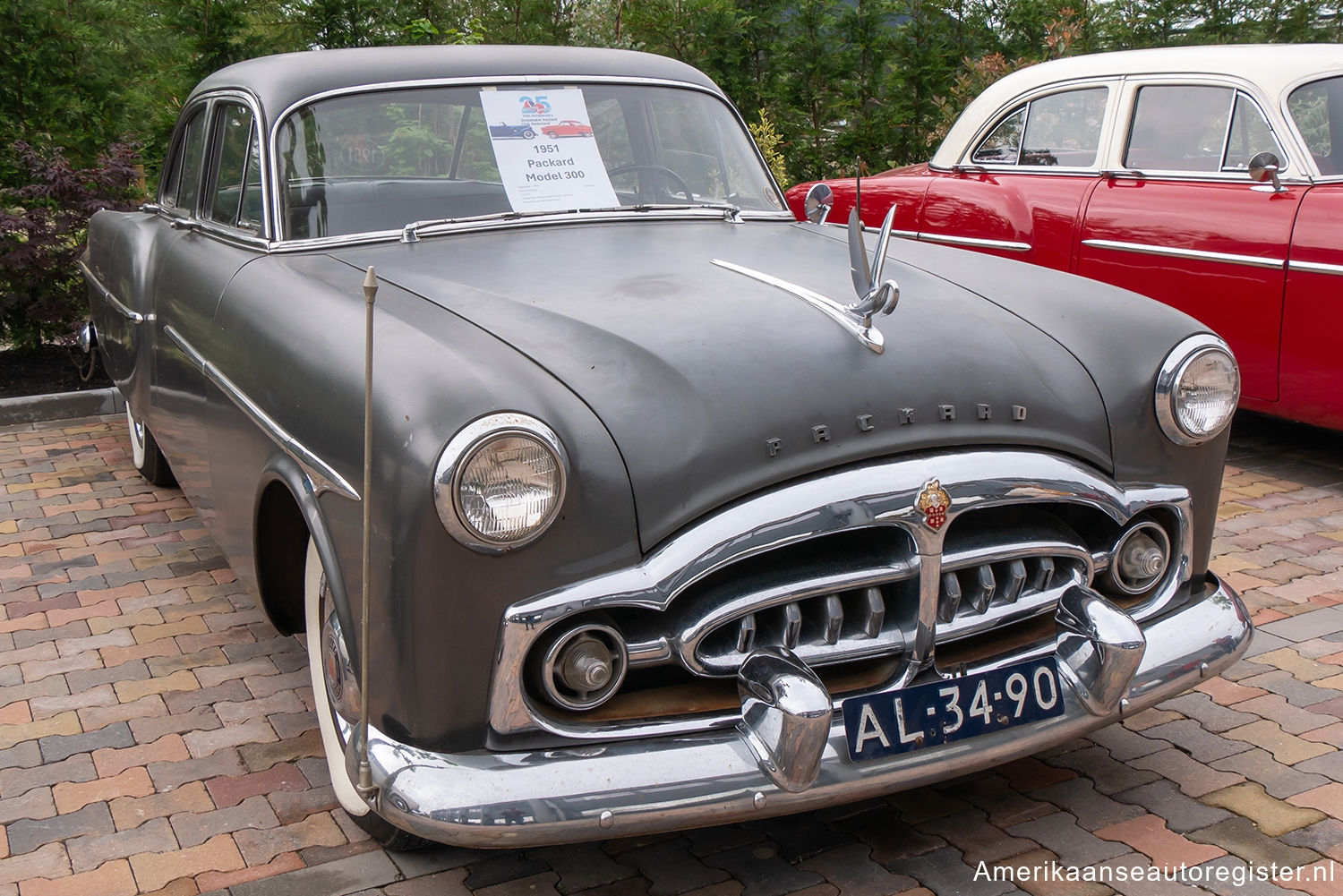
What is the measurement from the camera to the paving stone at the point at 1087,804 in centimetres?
257

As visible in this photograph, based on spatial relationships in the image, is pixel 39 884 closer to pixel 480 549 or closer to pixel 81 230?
pixel 480 549

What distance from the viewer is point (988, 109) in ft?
20.3

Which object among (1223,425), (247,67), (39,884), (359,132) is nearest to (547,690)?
(39,884)

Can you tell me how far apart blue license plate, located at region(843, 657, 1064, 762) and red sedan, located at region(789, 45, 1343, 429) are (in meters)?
2.97

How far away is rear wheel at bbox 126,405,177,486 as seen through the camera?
4812mm

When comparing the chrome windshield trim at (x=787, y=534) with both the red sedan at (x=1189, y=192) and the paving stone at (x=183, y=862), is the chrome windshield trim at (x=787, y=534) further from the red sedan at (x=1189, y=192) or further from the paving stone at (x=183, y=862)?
the red sedan at (x=1189, y=192)

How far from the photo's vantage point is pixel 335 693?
92.2 inches

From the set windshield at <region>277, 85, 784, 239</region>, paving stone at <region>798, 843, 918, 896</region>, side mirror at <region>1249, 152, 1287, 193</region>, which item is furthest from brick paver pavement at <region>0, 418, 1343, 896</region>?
side mirror at <region>1249, 152, 1287, 193</region>

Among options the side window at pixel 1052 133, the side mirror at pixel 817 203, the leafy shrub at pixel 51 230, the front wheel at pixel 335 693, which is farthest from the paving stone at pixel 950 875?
the leafy shrub at pixel 51 230

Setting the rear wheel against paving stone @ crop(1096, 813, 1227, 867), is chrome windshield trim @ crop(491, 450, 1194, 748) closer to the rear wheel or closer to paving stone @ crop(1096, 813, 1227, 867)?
paving stone @ crop(1096, 813, 1227, 867)

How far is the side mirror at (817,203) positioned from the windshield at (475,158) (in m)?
0.23

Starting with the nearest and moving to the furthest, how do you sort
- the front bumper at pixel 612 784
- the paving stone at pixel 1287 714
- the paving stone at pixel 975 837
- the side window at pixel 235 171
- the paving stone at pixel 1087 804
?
the front bumper at pixel 612 784 < the paving stone at pixel 975 837 < the paving stone at pixel 1087 804 < the paving stone at pixel 1287 714 < the side window at pixel 235 171

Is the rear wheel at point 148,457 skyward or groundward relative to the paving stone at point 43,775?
skyward

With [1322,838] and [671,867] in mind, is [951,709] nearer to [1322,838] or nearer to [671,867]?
[671,867]
